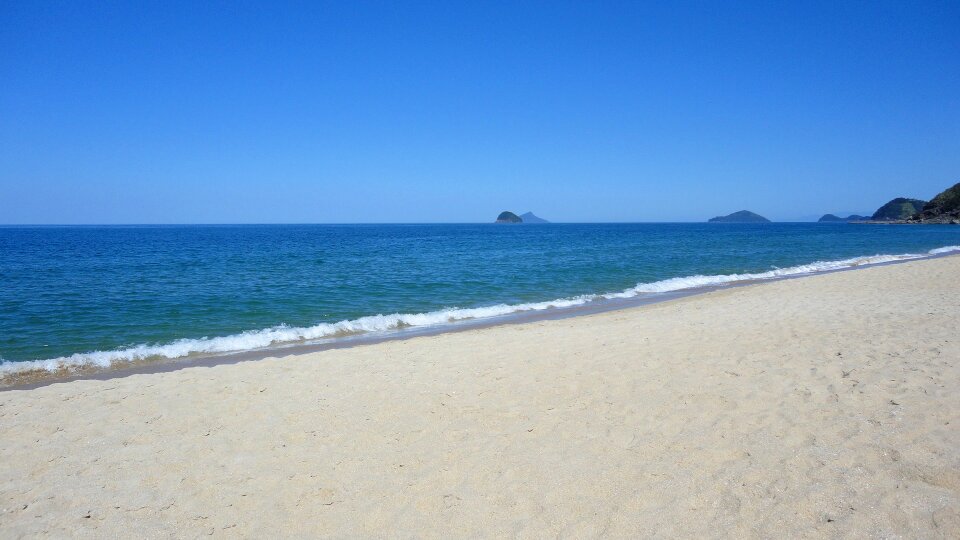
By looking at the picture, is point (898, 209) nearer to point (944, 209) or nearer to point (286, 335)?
point (944, 209)

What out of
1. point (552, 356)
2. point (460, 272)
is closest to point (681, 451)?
point (552, 356)

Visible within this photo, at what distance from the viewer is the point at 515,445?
5305mm

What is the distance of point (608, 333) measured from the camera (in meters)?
10.6

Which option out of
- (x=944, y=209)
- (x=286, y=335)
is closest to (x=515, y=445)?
(x=286, y=335)

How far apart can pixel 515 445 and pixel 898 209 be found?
19249 cm

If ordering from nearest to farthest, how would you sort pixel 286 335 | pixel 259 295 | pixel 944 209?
pixel 286 335, pixel 259 295, pixel 944 209

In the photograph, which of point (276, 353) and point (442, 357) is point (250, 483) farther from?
point (276, 353)

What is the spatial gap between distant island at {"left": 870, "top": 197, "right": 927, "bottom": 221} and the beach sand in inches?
6955

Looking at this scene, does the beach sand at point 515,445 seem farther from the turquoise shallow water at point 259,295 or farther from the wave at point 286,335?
the turquoise shallow water at point 259,295

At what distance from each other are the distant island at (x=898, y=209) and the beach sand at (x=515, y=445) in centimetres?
17667

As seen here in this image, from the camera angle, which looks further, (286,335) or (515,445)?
(286,335)

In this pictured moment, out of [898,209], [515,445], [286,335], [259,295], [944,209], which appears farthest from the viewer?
[898,209]

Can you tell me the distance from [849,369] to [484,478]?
5.81 meters

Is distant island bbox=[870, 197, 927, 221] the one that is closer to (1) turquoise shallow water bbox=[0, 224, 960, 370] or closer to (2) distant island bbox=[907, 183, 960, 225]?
(2) distant island bbox=[907, 183, 960, 225]
